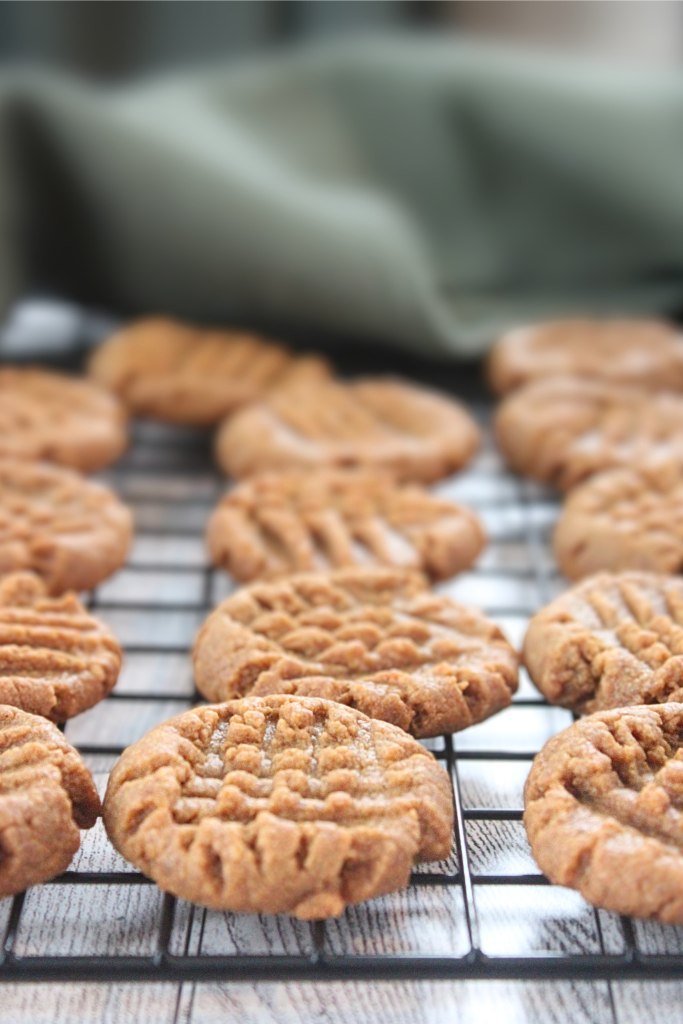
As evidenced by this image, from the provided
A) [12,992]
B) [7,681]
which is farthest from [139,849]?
[7,681]

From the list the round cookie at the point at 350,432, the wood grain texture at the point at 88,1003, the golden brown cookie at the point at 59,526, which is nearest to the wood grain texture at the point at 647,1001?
the wood grain texture at the point at 88,1003

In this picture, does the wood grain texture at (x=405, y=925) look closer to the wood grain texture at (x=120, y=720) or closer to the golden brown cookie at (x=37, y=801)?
the golden brown cookie at (x=37, y=801)

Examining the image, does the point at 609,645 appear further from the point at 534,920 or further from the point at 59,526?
the point at 59,526

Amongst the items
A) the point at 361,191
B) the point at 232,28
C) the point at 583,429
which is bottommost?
the point at 583,429

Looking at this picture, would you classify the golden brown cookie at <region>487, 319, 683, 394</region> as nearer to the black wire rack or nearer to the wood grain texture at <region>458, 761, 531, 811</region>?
the black wire rack

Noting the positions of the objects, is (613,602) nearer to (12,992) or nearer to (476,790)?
(476,790)

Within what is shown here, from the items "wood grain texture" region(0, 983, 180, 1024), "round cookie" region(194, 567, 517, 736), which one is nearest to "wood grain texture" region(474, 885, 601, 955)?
"round cookie" region(194, 567, 517, 736)

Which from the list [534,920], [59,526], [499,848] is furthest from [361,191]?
[534,920]
